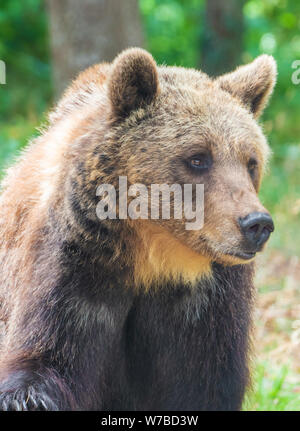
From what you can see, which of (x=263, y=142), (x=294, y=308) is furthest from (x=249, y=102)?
(x=294, y=308)

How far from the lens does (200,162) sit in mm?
4156

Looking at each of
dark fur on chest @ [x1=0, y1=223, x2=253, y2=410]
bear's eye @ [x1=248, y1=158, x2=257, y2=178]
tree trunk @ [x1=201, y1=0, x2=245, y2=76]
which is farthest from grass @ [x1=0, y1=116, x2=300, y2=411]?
tree trunk @ [x1=201, y1=0, x2=245, y2=76]

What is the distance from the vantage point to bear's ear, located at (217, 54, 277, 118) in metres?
4.73

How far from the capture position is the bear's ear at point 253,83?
186 inches

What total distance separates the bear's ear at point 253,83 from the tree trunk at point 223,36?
921cm

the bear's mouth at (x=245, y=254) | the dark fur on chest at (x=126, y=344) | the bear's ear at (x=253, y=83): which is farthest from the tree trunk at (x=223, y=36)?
the bear's mouth at (x=245, y=254)

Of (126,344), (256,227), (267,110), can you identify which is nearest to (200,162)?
(256,227)

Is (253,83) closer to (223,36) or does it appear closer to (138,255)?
(138,255)

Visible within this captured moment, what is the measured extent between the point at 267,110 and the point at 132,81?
36.3ft

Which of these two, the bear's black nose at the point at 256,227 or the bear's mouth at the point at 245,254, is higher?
the bear's black nose at the point at 256,227

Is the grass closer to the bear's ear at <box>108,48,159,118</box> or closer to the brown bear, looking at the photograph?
the brown bear

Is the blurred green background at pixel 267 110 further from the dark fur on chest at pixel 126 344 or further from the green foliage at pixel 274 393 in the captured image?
the dark fur on chest at pixel 126 344

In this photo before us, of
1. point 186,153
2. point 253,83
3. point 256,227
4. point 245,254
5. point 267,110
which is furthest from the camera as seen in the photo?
point 267,110

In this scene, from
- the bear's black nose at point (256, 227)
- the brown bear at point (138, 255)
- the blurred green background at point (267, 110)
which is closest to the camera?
the bear's black nose at point (256, 227)
